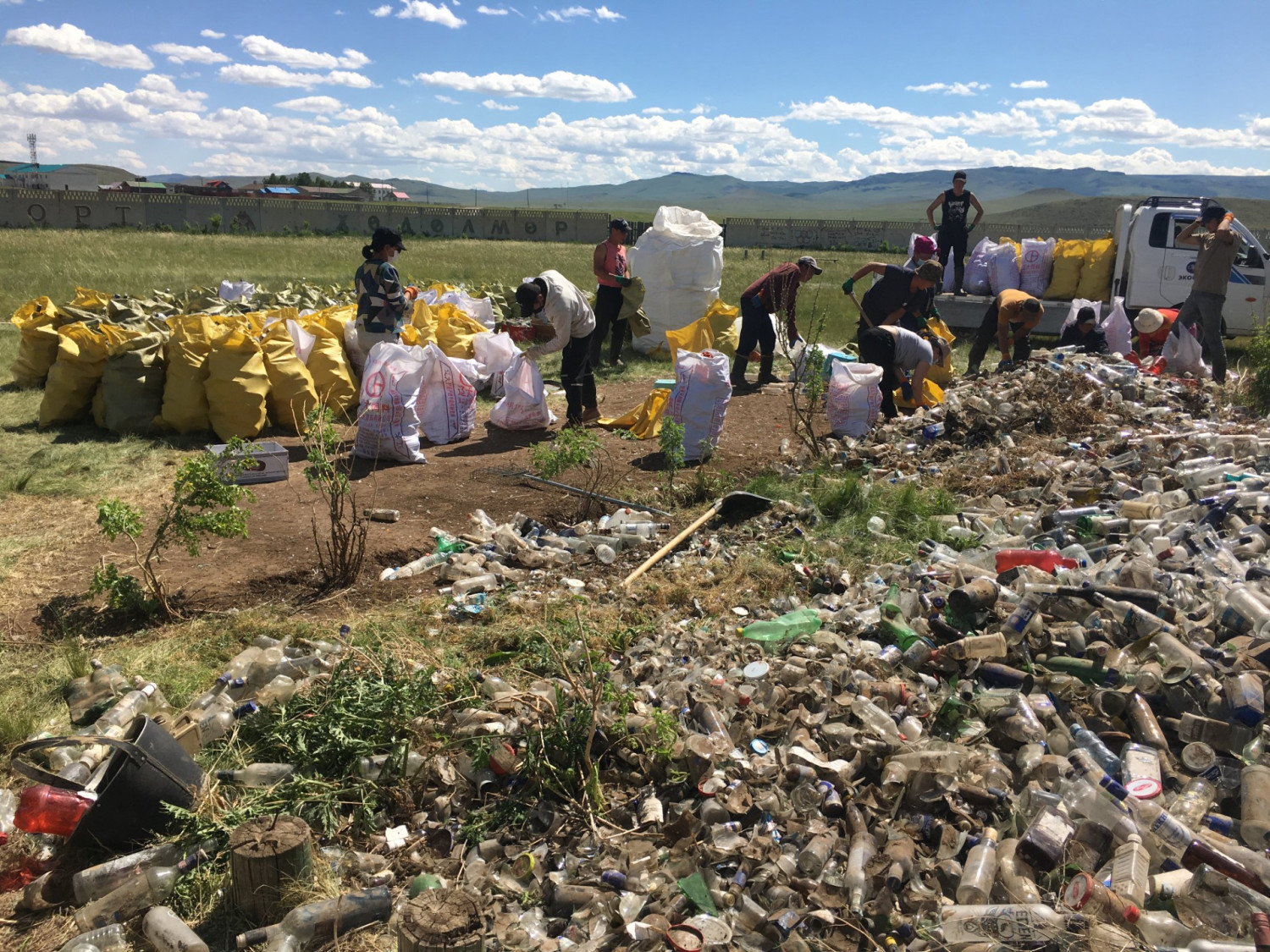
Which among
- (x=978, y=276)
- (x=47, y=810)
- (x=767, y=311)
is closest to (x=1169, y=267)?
(x=978, y=276)

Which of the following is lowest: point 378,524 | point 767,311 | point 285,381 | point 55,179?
point 378,524

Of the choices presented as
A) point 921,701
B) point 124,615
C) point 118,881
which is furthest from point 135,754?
point 921,701

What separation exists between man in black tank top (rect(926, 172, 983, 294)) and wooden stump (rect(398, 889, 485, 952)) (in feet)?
31.7

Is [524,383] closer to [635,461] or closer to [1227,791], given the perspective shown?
[635,461]

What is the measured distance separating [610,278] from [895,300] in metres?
2.62

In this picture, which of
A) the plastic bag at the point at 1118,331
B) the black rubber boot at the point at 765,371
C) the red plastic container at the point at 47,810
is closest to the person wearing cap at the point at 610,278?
the black rubber boot at the point at 765,371

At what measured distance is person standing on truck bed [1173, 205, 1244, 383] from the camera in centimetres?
734

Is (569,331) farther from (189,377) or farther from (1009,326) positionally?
(1009,326)

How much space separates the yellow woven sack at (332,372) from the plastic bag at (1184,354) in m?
6.82

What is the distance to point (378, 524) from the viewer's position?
4.89 metres

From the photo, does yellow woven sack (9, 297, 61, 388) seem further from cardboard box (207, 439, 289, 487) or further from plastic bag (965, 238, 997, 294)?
plastic bag (965, 238, 997, 294)

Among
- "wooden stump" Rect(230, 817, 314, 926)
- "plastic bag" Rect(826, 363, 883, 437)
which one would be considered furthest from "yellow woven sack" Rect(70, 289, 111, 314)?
"wooden stump" Rect(230, 817, 314, 926)

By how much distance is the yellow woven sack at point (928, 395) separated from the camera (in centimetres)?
711

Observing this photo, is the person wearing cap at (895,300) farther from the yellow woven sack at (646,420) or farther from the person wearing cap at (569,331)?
the person wearing cap at (569,331)
